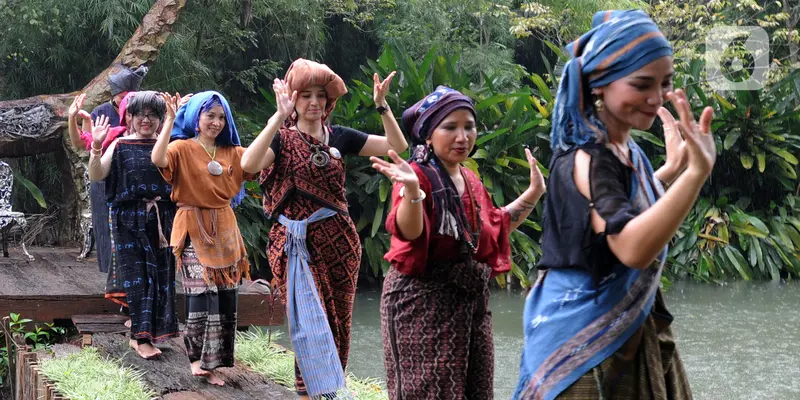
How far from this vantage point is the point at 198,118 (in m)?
5.05

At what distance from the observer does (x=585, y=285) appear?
2326 millimetres

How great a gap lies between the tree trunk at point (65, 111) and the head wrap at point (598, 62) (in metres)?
7.60

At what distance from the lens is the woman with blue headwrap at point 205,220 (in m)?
5.03

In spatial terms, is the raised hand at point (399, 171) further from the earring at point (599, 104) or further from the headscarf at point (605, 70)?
the earring at point (599, 104)

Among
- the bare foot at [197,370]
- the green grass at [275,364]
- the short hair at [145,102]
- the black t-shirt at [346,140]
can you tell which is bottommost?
Result: the green grass at [275,364]

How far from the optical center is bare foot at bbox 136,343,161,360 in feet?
18.1

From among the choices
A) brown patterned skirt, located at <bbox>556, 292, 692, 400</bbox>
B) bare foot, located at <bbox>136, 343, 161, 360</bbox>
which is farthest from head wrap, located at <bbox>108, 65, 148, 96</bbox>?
brown patterned skirt, located at <bbox>556, 292, 692, 400</bbox>

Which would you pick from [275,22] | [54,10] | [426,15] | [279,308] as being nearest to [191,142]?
[279,308]

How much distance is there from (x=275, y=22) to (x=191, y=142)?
25.4 ft

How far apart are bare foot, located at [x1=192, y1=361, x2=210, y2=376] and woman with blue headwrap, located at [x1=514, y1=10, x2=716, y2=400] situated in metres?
2.97

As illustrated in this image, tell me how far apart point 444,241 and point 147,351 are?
273 cm

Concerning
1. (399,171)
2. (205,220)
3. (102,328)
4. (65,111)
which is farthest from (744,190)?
(399,171)

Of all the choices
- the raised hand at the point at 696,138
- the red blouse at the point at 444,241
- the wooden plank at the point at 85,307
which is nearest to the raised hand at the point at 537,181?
the red blouse at the point at 444,241

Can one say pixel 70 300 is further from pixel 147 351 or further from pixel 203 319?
pixel 203 319
